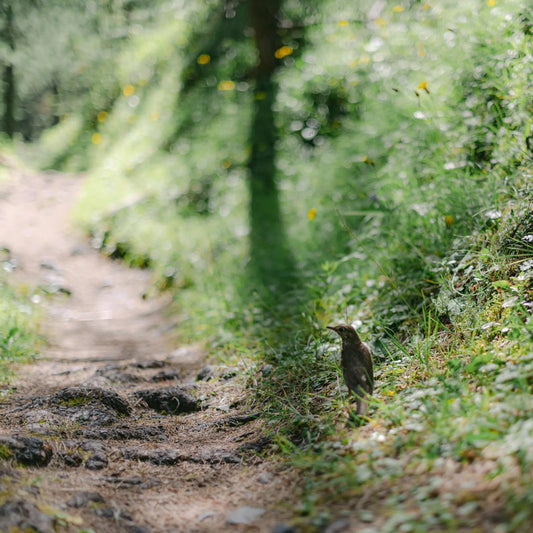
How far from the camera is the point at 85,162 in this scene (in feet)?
40.1

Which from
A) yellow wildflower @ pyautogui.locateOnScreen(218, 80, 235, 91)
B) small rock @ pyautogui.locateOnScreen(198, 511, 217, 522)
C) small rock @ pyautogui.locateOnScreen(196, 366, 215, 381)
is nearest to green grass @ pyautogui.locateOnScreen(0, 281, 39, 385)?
small rock @ pyautogui.locateOnScreen(196, 366, 215, 381)

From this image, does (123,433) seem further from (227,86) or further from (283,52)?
(227,86)

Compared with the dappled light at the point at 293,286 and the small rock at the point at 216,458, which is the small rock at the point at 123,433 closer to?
the dappled light at the point at 293,286

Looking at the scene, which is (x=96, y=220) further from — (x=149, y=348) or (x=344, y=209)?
(x=344, y=209)

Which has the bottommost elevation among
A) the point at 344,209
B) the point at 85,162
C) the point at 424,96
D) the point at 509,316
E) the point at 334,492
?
the point at 85,162

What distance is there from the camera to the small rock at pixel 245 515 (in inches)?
72.4

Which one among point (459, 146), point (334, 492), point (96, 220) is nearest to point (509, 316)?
point (334, 492)

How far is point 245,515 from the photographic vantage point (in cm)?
188

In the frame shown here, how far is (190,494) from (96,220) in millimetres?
6672

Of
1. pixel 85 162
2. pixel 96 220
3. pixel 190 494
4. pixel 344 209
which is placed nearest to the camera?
pixel 190 494

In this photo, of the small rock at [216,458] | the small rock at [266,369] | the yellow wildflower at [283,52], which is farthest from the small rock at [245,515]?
the yellow wildflower at [283,52]

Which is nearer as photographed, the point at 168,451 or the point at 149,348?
the point at 168,451

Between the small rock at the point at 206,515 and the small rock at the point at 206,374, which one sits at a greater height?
the small rock at the point at 206,515

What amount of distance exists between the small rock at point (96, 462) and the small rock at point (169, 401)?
0.74 m
